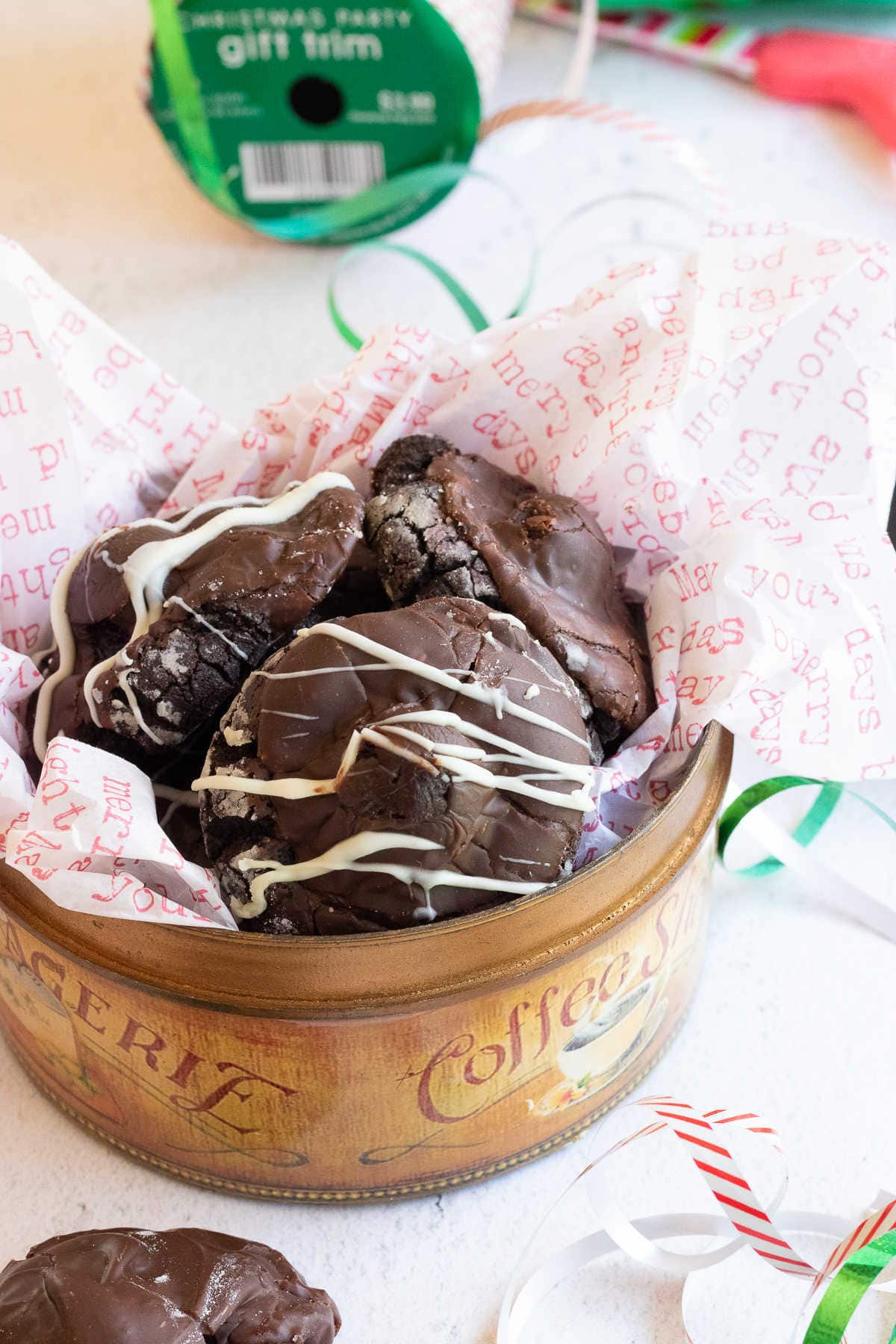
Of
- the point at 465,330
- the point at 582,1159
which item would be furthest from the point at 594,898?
the point at 465,330

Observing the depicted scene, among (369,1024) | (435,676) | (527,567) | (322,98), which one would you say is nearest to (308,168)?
(322,98)

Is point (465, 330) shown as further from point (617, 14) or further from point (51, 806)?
point (51, 806)

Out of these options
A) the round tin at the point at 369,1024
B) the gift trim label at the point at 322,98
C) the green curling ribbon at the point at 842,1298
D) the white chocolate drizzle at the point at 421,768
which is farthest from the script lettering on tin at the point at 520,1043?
the gift trim label at the point at 322,98

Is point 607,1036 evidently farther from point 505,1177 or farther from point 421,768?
point 421,768

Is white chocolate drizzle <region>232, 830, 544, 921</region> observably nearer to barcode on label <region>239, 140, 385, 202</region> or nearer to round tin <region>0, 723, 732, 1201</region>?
round tin <region>0, 723, 732, 1201</region>

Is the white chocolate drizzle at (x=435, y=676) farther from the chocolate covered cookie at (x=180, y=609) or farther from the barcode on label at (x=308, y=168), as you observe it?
the barcode on label at (x=308, y=168)

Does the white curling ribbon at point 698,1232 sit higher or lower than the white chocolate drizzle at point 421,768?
lower
